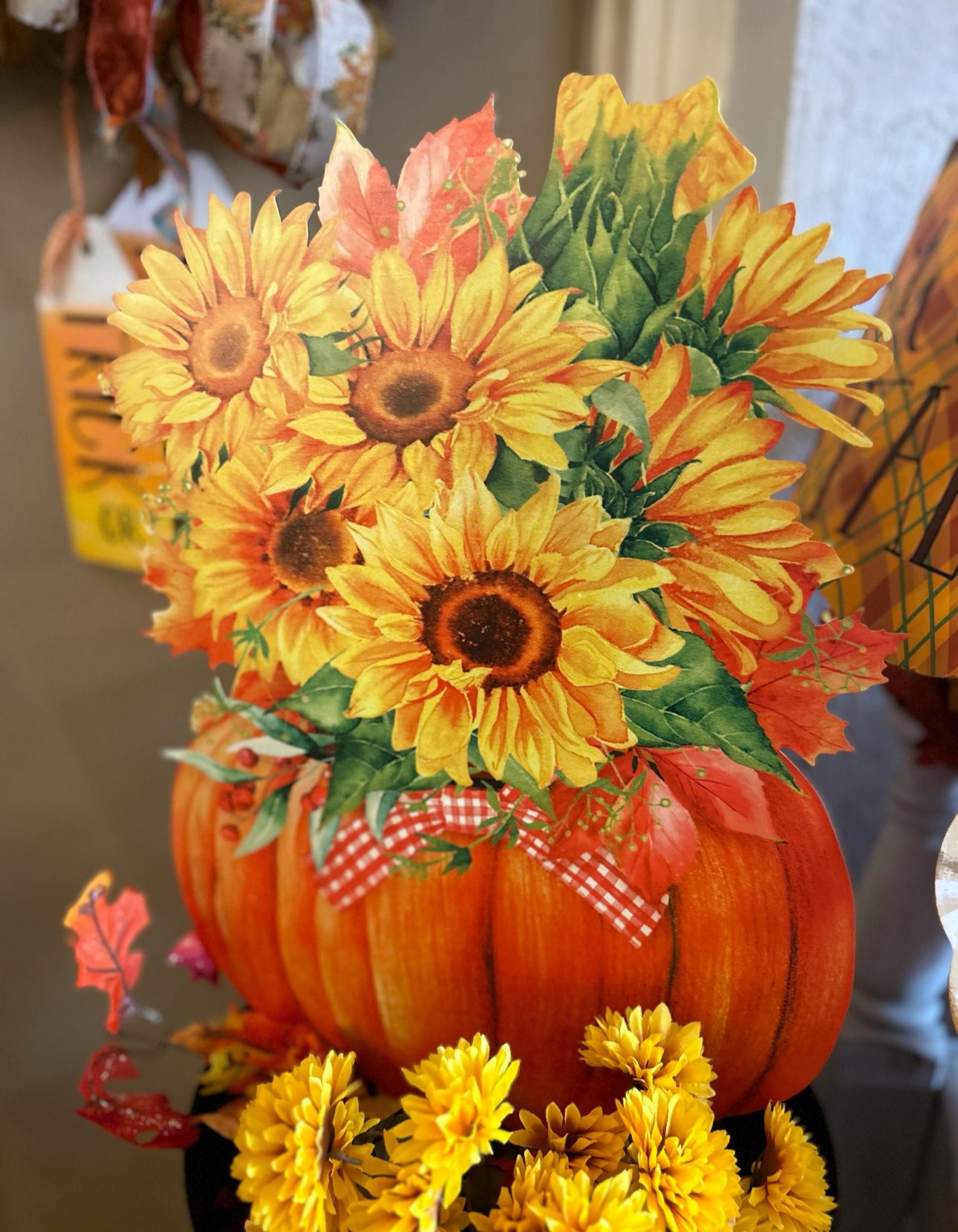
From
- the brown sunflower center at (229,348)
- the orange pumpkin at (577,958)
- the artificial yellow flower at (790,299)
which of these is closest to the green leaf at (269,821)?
the orange pumpkin at (577,958)

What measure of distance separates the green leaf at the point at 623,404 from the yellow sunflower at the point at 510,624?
41 millimetres

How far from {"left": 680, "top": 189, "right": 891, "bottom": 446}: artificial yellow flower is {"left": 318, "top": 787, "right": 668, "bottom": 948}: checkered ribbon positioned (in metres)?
0.23

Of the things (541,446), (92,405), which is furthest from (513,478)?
(92,405)

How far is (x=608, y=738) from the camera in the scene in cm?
41

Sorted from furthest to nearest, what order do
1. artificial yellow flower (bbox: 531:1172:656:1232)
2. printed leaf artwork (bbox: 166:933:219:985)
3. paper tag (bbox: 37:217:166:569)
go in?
paper tag (bbox: 37:217:166:569) < printed leaf artwork (bbox: 166:933:219:985) < artificial yellow flower (bbox: 531:1172:656:1232)

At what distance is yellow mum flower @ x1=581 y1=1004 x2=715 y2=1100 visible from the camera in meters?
0.38

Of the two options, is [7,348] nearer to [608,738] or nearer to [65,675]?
[65,675]

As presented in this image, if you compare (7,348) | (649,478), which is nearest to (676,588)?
(649,478)

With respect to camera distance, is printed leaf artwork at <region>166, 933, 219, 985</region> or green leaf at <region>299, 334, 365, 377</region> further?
printed leaf artwork at <region>166, 933, 219, 985</region>

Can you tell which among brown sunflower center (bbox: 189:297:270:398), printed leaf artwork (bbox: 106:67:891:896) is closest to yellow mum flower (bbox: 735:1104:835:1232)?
printed leaf artwork (bbox: 106:67:891:896)

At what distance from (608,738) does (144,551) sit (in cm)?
28

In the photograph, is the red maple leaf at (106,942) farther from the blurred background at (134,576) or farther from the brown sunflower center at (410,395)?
the blurred background at (134,576)

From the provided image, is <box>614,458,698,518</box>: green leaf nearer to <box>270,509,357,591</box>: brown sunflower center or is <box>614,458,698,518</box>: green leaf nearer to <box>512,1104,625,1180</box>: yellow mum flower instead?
<box>270,509,357,591</box>: brown sunflower center

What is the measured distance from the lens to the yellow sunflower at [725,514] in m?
0.39
